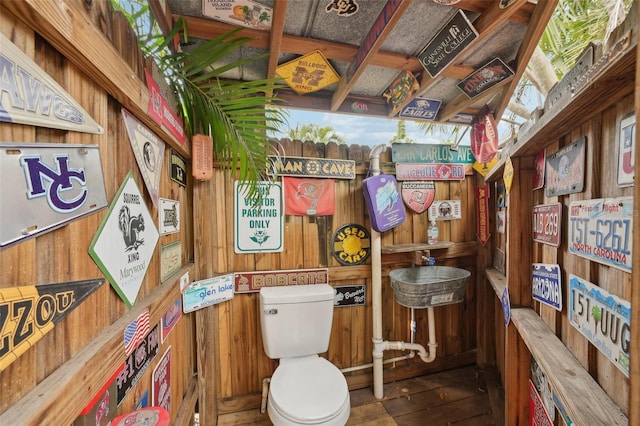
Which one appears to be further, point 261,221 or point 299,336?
point 261,221

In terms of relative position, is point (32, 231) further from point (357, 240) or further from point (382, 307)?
point (382, 307)

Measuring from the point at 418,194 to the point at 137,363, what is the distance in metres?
2.09

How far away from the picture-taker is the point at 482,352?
2.25 m

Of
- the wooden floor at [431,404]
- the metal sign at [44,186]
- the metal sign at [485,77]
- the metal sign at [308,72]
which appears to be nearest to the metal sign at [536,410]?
the wooden floor at [431,404]

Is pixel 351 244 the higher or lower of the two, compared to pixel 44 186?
lower

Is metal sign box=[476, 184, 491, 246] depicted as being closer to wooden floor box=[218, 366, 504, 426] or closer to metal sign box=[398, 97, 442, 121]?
metal sign box=[398, 97, 442, 121]

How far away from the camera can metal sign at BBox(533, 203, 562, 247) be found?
3.25ft

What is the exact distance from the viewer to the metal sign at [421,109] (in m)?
1.98

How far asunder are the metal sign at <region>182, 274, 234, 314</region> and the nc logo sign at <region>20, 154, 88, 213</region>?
3.29ft

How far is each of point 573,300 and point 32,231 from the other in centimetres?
150

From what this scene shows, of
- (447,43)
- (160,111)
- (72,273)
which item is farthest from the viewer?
(447,43)

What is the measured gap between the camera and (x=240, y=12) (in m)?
1.15

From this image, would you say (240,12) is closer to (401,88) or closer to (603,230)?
(401,88)

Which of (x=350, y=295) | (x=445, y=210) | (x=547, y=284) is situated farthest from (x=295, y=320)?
(x=445, y=210)
